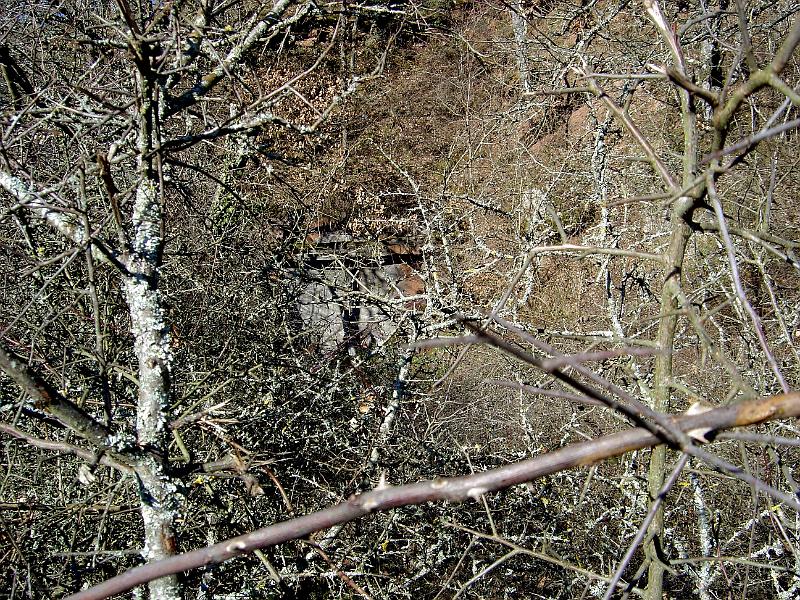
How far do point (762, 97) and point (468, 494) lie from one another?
776 cm

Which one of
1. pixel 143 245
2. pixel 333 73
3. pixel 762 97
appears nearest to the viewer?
pixel 143 245

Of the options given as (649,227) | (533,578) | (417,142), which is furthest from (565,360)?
(417,142)

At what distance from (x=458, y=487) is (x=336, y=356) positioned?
3851 mm

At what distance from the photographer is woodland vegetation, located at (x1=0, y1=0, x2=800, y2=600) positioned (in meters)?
1.92

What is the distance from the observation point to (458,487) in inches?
36.9

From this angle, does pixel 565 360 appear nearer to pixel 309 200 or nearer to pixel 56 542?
pixel 56 542

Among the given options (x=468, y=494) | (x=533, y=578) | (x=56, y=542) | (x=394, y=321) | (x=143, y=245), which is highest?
(x=143, y=245)

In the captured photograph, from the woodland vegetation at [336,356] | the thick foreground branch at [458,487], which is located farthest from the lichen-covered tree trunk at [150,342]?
the thick foreground branch at [458,487]

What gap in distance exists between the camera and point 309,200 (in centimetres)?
786

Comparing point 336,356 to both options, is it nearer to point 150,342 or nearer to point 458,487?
point 150,342

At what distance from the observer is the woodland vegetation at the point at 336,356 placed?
1.92 m

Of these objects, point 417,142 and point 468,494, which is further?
point 417,142

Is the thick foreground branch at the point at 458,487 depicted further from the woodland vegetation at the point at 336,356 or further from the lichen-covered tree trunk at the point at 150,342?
the lichen-covered tree trunk at the point at 150,342

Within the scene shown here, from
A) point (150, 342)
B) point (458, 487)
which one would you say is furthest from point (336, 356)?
point (458, 487)
